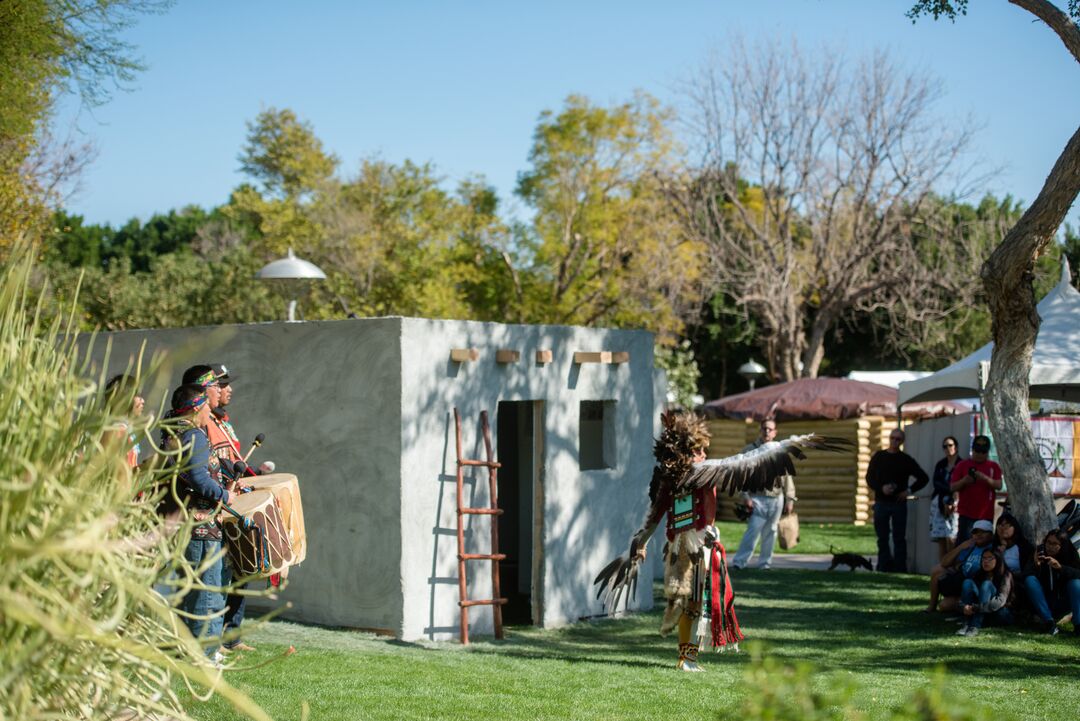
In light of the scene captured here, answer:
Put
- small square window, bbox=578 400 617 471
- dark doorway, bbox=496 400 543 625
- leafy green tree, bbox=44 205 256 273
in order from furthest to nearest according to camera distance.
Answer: leafy green tree, bbox=44 205 256 273, dark doorway, bbox=496 400 543 625, small square window, bbox=578 400 617 471

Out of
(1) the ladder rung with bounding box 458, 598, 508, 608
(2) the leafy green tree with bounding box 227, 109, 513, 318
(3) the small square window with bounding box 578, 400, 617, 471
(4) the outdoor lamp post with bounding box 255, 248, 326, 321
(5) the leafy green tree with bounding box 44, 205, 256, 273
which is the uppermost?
(5) the leafy green tree with bounding box 44, 205, 256, 273

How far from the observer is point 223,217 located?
59281 mm

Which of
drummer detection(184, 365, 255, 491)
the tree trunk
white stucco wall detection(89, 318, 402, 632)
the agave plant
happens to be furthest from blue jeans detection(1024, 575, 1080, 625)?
the agave plant

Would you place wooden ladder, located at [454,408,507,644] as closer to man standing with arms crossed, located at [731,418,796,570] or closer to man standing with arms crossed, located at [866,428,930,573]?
man standing with arms crossed, located at [731,418,796,570]

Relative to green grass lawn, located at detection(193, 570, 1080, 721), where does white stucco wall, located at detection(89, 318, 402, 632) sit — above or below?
above

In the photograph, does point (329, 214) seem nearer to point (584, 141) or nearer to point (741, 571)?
point (584, 141)

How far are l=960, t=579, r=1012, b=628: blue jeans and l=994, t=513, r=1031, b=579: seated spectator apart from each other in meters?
0.39

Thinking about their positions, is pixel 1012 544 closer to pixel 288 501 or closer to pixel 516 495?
pixel 516 495

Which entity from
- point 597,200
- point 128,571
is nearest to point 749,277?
point 597,200

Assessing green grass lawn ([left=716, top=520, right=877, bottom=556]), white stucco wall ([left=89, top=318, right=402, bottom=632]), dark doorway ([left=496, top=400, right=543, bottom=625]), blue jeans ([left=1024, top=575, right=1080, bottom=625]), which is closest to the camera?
white stucco wall ([left=89, top=318, right=402, bottom=632])

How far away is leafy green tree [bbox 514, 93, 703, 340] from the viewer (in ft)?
110

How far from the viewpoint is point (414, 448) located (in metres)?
10.7

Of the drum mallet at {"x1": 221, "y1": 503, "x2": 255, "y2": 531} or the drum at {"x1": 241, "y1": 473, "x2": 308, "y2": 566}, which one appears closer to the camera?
the drum mallet at {"x1": 221, "y1": 503, "x2": 255, "y2": 531}

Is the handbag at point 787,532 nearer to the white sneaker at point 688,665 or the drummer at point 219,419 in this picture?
the white sneaker at point 688,665
